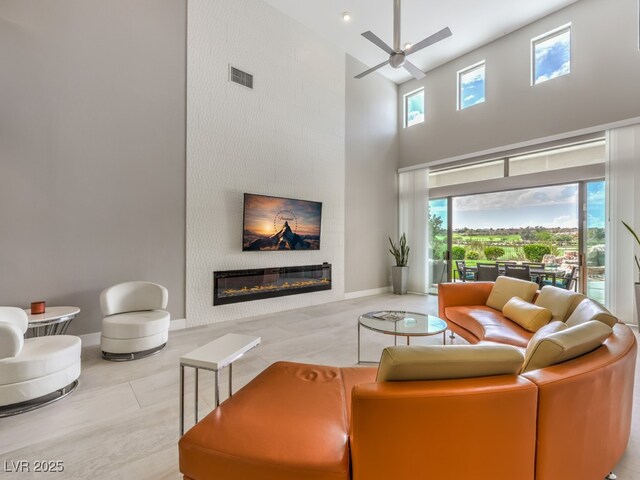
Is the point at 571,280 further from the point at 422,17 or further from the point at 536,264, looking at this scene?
the point at 422,17

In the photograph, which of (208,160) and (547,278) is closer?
(208,160)

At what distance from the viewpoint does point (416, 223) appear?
7379mm

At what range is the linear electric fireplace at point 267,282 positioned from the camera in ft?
15.6

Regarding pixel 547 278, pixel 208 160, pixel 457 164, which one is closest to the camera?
pixel 208 160

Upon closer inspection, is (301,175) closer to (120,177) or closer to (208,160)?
(208,160)

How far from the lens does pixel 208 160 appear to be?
464cm

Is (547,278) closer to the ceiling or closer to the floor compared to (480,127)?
closer to the floor

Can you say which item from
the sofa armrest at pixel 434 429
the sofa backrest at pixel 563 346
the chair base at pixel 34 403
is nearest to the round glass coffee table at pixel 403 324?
the sofa backrest at pixel 563 346

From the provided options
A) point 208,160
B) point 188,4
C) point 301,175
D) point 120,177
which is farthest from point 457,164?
point 120,177

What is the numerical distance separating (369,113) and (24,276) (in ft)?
22.3

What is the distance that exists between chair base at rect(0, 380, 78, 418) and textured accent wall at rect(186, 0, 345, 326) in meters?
1.91

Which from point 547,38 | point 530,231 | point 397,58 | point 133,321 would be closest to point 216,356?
point 133,321

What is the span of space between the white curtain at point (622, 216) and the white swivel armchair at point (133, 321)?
21.5ft

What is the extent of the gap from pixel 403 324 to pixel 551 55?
591 centimetres
